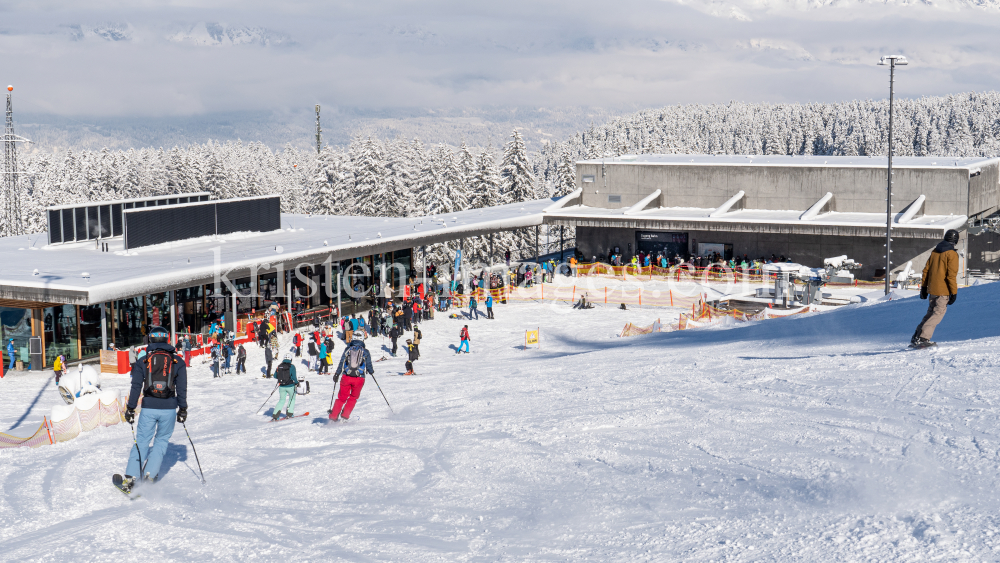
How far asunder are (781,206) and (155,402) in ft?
134

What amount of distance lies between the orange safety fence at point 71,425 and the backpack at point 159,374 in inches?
170

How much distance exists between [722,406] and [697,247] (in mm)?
35341

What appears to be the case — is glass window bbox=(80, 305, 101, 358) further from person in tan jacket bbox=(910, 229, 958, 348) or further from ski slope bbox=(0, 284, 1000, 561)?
person in tan jacket bbox=(910, 229, 958, 348)

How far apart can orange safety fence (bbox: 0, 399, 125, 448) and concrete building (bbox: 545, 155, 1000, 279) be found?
33.6m

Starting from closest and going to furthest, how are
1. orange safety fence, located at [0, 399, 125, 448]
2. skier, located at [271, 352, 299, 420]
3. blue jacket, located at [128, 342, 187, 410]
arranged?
blue jacket, located at [128, 342, 187, 410], orange safety fence, located at [0, 399, 125, 448], skier, located at [271, 352, 299, 420]

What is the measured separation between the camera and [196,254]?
32156mm

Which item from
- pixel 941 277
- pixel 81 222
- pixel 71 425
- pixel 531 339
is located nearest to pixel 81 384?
pixel 71 425

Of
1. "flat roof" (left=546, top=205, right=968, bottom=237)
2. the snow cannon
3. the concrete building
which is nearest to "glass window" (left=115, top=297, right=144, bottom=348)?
the snow cannon

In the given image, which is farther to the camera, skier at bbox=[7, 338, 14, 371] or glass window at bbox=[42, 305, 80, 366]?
glass window at bbox=[42, 305, 80, 366]

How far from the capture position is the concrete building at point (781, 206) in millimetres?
40906

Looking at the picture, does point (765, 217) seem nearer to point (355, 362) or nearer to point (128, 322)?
point (128, 322)

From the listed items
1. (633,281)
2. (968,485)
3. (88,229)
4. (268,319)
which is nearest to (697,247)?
(633,281)

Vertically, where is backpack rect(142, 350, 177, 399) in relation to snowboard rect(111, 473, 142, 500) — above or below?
above

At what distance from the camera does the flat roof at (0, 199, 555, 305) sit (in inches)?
978
